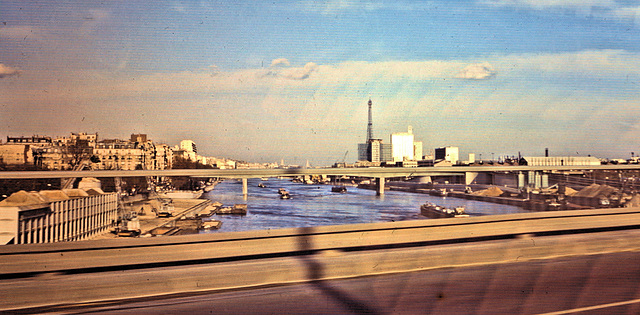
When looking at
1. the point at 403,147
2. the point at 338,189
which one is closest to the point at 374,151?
the point at 403,147

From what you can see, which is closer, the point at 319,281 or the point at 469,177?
the point at 319,281

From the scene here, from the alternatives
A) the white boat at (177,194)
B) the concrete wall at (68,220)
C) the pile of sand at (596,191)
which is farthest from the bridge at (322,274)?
the pile of sand at (596,191)

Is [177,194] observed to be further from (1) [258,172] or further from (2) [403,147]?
(2) [403,147]

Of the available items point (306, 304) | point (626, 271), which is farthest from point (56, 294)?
point (626, 271)

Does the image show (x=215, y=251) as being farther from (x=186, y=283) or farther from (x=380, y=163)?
(x=380, y=163)

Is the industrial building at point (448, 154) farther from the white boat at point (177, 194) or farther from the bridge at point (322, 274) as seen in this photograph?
the white boat at point (177, 194)

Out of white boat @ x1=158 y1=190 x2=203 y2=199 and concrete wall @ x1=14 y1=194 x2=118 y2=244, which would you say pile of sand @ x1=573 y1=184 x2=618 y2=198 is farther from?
concrete wall @ x1=14 y1=194 x2=118 y2=244
